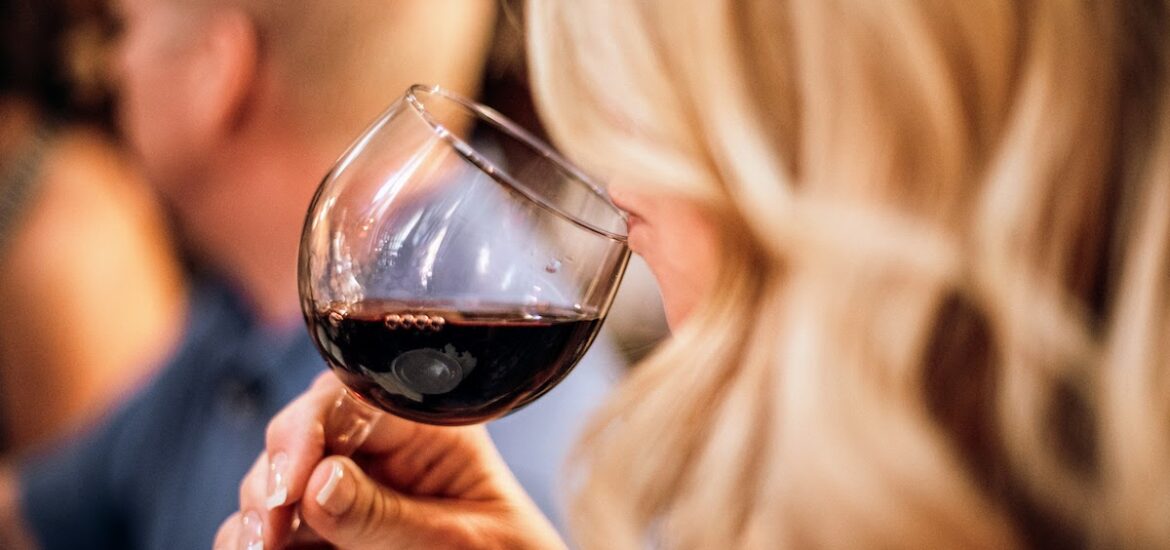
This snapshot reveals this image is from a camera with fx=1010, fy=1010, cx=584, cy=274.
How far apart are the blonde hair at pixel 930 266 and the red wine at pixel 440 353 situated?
0.28 ft

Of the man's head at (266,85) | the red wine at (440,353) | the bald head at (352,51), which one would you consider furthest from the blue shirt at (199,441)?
the red wine at (440,353)

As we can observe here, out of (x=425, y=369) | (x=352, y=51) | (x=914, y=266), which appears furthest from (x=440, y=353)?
(x=352, y=51)

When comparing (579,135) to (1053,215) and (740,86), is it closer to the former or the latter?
(740,86)

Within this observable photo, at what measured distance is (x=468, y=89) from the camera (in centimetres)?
105

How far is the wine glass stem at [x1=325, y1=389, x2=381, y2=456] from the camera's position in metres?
0.60

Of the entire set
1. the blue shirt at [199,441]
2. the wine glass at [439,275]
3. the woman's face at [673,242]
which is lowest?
the blue shirt at [199,441]

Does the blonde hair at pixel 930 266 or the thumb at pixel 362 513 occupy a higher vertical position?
the blonde hair at pixel 930 266

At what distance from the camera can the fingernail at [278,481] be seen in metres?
0.56

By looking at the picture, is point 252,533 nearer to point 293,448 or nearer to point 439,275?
point 293,448

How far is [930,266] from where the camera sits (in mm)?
482

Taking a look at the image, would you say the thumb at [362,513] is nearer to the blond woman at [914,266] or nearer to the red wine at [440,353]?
the red wine at [440,353]

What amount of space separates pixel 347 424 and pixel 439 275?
13 cm

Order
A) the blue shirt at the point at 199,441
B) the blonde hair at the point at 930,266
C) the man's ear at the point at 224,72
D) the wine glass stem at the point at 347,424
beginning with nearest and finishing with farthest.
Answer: the blonde hair at the point at 930,266, the wine glass stem at the point at 347,424, the blue shirt at the point at 199,441, the man's ear at the point at 224,72

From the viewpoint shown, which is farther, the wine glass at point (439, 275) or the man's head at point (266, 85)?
the man's head at point (266, 85)
